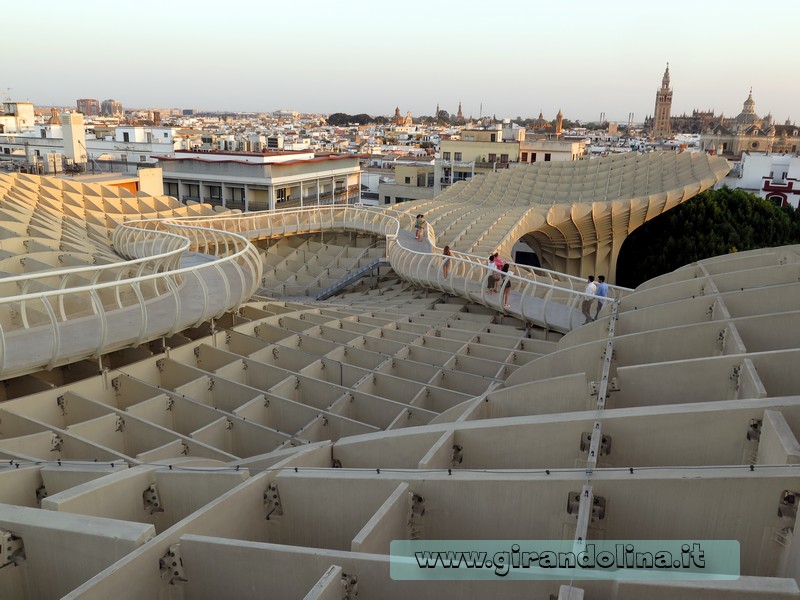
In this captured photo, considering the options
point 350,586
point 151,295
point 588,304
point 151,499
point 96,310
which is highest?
point 96,310

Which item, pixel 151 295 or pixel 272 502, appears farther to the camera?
pixel 151 295

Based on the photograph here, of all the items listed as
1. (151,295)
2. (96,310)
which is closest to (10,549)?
(96,310)

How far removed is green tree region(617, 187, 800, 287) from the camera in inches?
1510

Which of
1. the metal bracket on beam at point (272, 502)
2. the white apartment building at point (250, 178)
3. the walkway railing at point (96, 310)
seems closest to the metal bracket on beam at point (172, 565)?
the metal bracket on beam at point (272, 502)

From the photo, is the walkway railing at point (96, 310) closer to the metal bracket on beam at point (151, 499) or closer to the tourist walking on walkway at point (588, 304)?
the metal bracket on beam at point (151, 499)

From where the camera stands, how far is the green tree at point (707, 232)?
38344mm

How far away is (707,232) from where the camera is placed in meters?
39.9

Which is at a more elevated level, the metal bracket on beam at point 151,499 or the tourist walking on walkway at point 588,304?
the tourist walking on walkway at point 588,304

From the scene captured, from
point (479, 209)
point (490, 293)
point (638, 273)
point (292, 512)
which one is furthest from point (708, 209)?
point (292, 512)

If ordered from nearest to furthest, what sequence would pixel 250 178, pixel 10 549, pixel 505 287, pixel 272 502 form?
pixel 10 549
pixel 272 502
pixel 505 287
pixel 250 178

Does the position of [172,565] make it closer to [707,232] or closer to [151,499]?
[151,499]

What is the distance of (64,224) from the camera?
23.7 m

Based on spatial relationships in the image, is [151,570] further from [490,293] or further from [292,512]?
[490,293]

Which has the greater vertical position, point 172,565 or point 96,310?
point 96,310
